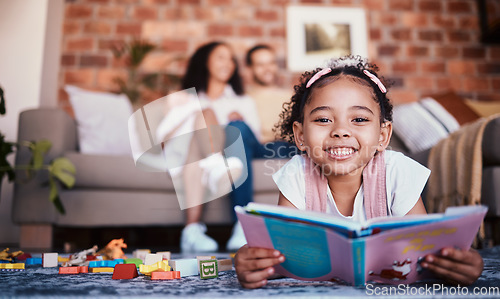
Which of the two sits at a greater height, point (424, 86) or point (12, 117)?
point (424, 86)

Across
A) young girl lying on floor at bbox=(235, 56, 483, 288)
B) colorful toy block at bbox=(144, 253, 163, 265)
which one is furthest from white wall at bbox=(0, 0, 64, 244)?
young girl lying on floor at bbox=(235, 56, 483, 288)

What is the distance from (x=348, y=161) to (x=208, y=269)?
1.23 feet

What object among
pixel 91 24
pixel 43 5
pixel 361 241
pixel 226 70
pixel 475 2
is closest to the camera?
pixel 361 241

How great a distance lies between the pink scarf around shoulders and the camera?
2.96 feet

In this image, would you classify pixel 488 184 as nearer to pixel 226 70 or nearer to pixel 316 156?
pixel 316 156

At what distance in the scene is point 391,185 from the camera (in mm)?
900

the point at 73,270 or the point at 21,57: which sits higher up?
the point at 21,57

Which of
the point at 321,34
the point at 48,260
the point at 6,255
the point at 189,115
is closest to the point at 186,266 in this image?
the point at 48,260

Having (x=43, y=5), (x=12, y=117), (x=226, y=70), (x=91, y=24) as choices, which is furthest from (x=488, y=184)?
(x=91, y=24)

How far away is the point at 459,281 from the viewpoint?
2.07 feet

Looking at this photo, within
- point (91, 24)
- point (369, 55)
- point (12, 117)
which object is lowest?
point (12, 117)

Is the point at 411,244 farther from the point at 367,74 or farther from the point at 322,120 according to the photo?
the point at 367,74

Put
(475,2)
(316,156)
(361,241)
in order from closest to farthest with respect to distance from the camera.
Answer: (361,241) → (316,156) → (475,2)

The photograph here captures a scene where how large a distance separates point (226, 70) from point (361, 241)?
216 cm
